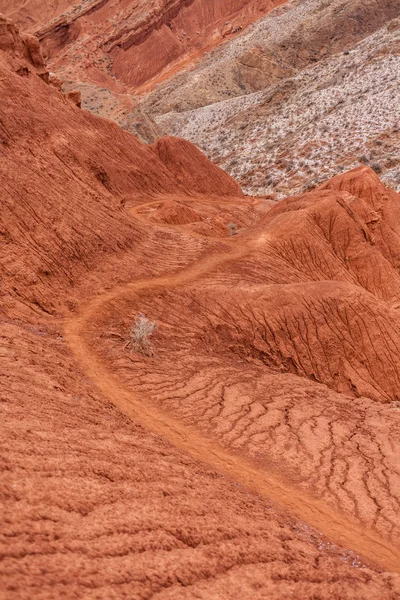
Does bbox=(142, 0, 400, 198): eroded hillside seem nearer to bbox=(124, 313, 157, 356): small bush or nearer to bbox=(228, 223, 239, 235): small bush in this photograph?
bbox=(228, 223, 239, 235): small bush

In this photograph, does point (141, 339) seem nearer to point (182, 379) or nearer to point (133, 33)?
point (182, 379)

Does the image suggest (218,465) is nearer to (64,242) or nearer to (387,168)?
(64,242)

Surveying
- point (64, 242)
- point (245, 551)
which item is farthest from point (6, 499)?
point (64, 242)

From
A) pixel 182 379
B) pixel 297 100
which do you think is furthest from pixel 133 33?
pixel 182 379

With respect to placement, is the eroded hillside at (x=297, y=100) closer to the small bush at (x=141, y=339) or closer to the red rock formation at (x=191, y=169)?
the red rock formation at (x=191, y=169)

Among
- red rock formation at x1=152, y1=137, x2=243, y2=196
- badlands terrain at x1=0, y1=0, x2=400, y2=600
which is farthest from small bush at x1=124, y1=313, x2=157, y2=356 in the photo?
red rock formation at x1=152, y1=137, x2=243, y2=196

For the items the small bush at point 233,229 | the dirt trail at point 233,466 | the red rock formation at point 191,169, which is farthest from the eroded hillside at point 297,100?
the dirt trail at point 233,466
